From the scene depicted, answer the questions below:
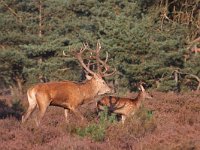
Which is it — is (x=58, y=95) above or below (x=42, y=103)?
above

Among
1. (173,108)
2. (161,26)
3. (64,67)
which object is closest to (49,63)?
(64,67)

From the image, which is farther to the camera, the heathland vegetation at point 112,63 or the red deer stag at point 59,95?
the red deer stag at point 59,95

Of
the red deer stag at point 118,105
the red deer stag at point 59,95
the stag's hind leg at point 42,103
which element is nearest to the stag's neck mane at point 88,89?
the red deer stag at point 59,95

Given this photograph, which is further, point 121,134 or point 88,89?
point 88,89

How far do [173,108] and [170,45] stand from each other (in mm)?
11115

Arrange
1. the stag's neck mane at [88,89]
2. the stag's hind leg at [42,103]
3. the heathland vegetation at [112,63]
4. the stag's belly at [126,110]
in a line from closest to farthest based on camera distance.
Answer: the heathland vegetation at [112,63] < the stag's hind leg at [42,103] < the stag's neck mane at [88,89] < the stag's belly at [126,110]

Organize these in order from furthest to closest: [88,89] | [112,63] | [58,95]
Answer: [112,63] < [88,89] < [58,95]

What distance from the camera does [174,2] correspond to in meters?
25.6

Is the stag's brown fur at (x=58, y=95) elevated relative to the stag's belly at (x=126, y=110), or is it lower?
elevated

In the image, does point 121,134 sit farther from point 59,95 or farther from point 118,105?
point 118,105

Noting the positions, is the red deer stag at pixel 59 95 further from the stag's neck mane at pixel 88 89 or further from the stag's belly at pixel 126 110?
the stag's belly at pixel 126 110

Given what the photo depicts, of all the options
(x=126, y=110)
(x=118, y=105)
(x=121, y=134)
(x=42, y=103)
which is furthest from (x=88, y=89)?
(x=121, y=134)

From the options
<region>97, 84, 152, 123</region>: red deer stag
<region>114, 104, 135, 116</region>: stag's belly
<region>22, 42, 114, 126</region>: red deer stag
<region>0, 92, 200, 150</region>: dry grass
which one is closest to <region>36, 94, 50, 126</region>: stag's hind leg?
<region>22, 42, 114, 126</region>: red deer stag

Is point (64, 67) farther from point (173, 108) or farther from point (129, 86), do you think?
point (173, 108)
